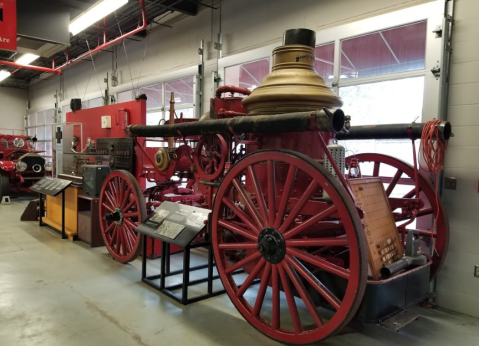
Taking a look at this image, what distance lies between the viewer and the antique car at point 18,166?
8.89 m

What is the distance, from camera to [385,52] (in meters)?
3.97

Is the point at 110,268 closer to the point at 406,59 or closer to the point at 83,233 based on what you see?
the point at 83,233

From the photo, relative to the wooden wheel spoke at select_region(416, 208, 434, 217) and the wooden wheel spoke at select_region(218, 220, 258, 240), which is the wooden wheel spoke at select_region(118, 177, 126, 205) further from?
the wooden wheel spoke at select_region(416, 208, 434, 217)

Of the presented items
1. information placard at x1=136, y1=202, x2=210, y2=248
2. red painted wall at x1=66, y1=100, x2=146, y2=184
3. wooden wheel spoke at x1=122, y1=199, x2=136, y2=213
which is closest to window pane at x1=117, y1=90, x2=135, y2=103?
red painted wall at x1=66, y1=100, x2=146, y2=184

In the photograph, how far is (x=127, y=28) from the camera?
7898mm

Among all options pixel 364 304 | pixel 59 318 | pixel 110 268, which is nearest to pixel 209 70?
pixel 110 268

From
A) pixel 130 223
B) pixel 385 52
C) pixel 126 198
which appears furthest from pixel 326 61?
pixel 130 223

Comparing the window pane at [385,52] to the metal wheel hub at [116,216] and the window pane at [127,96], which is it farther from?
the window pane at [127,96]

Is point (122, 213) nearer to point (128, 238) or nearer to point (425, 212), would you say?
point (128, 238)

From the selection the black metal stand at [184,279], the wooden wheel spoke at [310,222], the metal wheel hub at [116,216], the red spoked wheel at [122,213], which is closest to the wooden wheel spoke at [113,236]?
the red spoked wheel at [122,213]

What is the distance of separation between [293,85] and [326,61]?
216cm

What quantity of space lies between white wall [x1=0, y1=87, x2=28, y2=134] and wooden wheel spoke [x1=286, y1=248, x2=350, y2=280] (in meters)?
16.4

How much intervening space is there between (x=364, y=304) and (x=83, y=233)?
4420mm

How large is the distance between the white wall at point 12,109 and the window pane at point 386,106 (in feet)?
51.1
